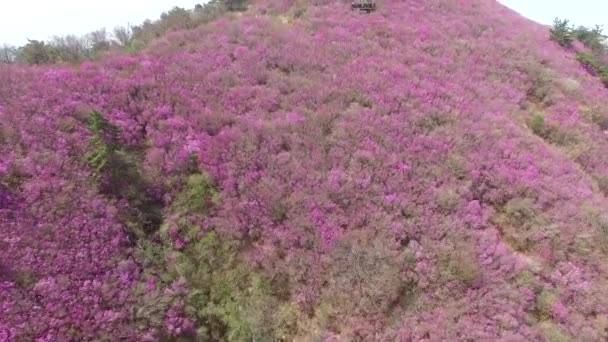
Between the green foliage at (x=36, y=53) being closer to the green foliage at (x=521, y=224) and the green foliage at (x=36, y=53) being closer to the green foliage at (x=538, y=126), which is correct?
the green foliage at (x=521, y=224)

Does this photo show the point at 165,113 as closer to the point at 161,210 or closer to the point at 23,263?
the point at 161,210

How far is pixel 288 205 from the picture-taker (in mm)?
11266

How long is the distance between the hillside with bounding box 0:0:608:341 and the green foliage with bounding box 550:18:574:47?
10.0m

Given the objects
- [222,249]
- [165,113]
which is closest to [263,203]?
[222,249]

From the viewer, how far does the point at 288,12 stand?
20922 mm

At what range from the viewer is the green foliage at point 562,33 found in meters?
24.2

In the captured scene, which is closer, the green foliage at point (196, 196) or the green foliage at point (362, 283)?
the green foliage at point (362, 283)

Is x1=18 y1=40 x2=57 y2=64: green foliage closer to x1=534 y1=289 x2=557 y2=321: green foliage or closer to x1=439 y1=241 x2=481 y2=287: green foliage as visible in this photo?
x1=439 y1=241 x2=481 y2=287: green foliage

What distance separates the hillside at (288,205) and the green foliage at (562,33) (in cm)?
1005

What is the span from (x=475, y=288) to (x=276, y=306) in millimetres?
4415

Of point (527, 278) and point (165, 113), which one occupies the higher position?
point (165, 113)

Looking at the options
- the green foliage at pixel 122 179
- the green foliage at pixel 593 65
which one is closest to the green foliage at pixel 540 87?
the green foliage at pixel 593 65

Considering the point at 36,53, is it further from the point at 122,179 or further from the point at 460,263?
the point at 460,263

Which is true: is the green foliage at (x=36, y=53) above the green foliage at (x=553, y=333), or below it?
above
